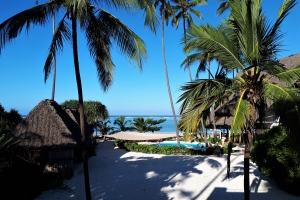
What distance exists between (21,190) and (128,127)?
26.3m

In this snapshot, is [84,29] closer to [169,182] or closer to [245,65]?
[245,65]

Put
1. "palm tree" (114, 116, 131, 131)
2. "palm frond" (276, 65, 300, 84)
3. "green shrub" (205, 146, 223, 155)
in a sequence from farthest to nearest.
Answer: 1. "palm tree" (114, 116, 131, 131)
2. "green shrub" (205, 146, 223, 155)
3. "palm frond" (276, 65, 300, 84)

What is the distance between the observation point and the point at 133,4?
5.76m

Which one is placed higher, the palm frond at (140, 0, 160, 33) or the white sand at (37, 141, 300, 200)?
the palm frond at (140, 0, 160, 33)

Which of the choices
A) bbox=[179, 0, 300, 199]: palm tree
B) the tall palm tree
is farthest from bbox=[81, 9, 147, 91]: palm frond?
bbox=[179, 0, 300, 199]: palm tree

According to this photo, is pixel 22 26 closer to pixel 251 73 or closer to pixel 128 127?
pixel 251 73

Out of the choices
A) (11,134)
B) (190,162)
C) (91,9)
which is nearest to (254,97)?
(91,9)

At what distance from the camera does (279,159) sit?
7480 millimetres

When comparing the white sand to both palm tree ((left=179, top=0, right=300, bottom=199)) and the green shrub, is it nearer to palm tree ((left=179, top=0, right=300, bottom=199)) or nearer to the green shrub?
the green shrub

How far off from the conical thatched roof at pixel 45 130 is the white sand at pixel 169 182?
5.84 ft

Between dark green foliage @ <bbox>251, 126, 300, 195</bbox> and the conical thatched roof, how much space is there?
24.6 feet

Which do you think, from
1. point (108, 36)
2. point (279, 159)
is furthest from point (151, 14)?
point (279, 159)

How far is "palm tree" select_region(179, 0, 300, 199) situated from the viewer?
15.1ft

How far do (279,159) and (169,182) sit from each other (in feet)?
13.5
